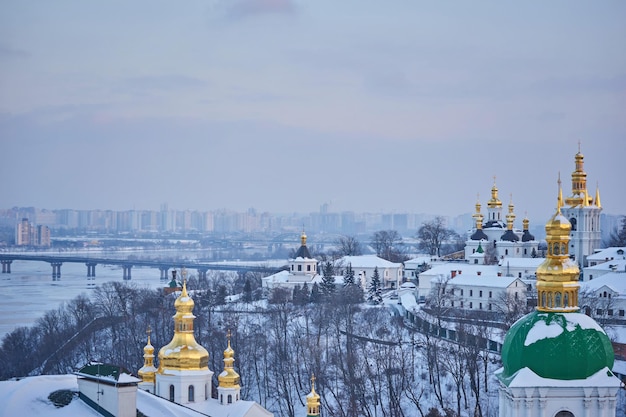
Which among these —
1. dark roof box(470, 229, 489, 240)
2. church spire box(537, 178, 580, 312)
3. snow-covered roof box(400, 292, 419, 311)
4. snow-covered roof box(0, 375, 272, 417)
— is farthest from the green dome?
dark roof box(470, 229, 489, 240)

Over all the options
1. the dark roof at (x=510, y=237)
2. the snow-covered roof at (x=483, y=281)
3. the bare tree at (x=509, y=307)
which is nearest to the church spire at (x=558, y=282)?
the bare tree at (x=509, y=307)

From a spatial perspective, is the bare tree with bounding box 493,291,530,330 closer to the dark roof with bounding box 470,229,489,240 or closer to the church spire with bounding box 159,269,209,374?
the dark roof with bounding box 470,229,489,240

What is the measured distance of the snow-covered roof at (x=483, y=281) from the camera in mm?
36281

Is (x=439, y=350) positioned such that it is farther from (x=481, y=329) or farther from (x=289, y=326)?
(x=289, y=326)

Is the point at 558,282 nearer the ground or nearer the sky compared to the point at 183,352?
nearer the sky

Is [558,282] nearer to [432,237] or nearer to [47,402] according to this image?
[47,402]

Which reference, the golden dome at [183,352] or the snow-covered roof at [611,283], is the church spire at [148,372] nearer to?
the golden dome at [183,352]

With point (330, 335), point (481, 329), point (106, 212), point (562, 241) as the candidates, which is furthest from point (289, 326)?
point (106, 212)

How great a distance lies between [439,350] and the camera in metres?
29.0

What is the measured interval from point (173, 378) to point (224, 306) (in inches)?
641

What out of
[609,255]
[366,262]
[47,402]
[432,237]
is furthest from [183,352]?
[432,237]

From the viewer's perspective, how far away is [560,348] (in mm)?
13203

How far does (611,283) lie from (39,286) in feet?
129

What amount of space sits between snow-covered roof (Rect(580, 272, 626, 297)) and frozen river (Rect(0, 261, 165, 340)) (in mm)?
17832
